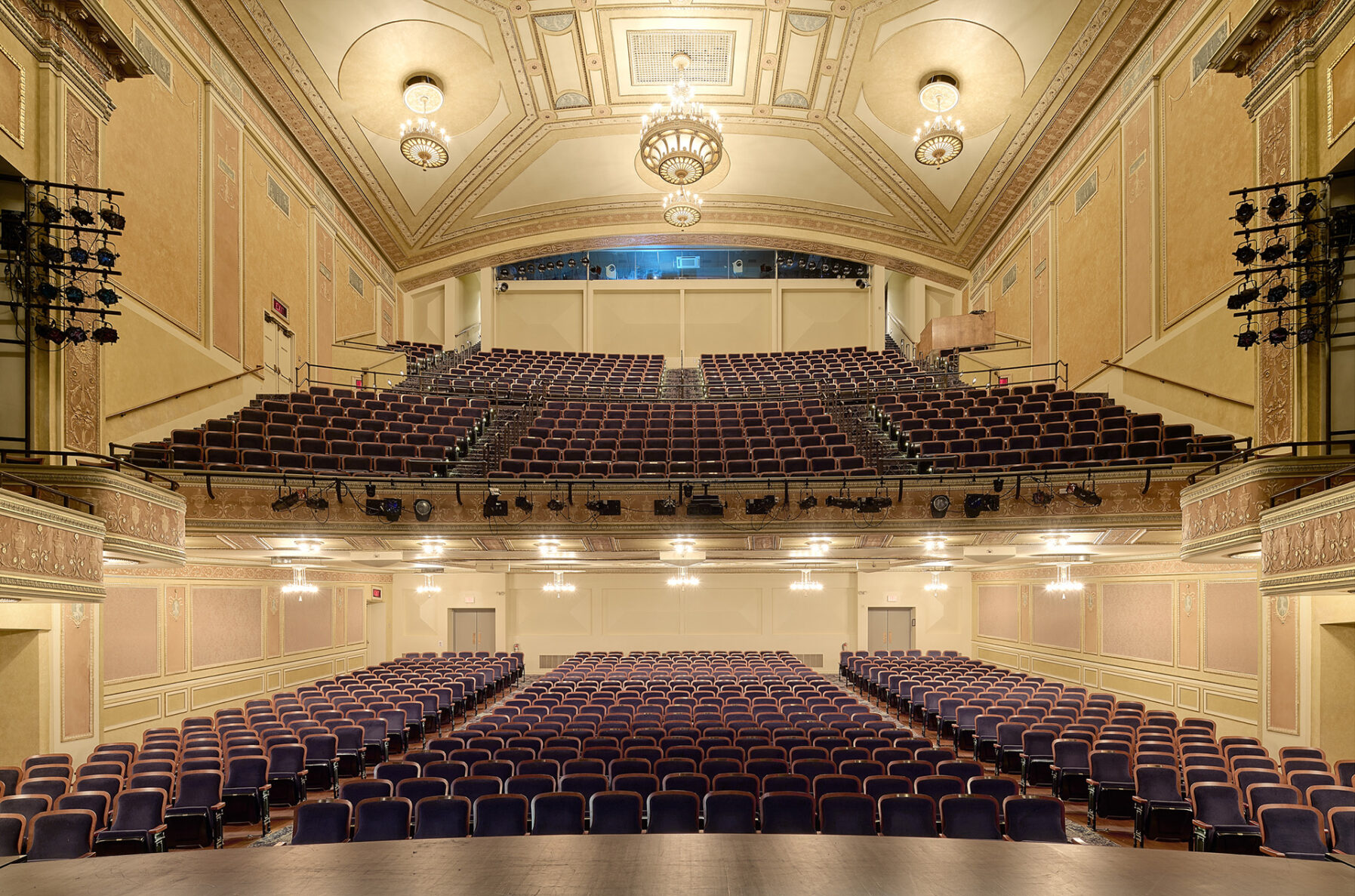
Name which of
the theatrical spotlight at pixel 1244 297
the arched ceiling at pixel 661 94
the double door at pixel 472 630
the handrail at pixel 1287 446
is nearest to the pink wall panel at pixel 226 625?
the double door at pixel 472 630

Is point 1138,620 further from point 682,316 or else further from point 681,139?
point 682,316

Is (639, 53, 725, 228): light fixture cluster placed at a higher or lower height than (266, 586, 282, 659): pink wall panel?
higher

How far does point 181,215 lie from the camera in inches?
523

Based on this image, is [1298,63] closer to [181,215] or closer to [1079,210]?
[1079,210]

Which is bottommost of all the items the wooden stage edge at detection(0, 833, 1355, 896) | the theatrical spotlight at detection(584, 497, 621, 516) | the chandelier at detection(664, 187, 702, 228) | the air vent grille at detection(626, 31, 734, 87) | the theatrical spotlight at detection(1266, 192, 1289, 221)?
the wooden stage edge at detection(0, 833, 1355, 896)

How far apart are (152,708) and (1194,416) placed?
1646 cm

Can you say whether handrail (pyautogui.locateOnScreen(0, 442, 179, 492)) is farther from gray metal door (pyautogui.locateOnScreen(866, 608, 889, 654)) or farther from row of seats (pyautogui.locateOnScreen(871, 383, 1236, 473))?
gray metal door (pyautogui.locateOnScreen(866, 608, 889, 654))

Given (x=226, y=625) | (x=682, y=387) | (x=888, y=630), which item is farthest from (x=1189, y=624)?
(x=226, y=625)

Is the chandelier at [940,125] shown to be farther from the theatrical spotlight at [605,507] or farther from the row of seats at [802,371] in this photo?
the theatrical spotlight at [605,507]

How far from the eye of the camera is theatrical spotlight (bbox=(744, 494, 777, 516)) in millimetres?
11586

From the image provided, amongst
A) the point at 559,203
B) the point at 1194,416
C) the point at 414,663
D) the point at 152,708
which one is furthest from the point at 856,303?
the point at 152,708

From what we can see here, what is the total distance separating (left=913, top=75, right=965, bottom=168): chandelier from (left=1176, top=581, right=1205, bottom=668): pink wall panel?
32.0ft

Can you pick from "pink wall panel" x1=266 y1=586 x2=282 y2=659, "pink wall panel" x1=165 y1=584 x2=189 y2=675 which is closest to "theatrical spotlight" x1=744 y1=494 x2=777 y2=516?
"pink wall panel" x1=165 y1=584 x2=189 y2=675

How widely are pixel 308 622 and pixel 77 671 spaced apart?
30.4 feet
